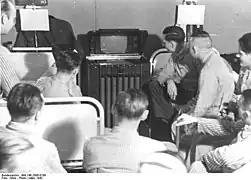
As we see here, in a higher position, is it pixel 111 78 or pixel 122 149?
pixel 111 78

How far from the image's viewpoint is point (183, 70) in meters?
2.83

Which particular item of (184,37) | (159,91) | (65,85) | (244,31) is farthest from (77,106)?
(244,31)

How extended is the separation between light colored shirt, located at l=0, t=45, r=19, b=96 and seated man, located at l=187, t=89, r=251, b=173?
0.91m

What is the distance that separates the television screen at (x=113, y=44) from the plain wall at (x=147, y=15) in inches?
2.1

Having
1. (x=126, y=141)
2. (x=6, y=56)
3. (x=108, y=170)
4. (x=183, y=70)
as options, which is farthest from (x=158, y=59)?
(x=6, y=56)

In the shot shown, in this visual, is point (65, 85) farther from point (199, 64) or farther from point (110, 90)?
point (199, 64)

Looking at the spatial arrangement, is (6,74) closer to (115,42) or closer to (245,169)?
(115,42)

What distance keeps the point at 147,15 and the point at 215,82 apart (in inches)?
16.4

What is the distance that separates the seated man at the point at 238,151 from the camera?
281 centimetres

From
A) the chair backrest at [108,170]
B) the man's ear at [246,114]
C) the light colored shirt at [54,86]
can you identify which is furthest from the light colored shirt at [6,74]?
the man's ear at [246,114]

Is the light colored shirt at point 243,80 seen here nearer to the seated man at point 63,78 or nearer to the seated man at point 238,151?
the seated man at point 238,151

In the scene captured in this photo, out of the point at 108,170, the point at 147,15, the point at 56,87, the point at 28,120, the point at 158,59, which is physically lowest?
the point at 108,170

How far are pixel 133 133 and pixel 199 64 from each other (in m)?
0.42

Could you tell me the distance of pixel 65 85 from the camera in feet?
9.23
